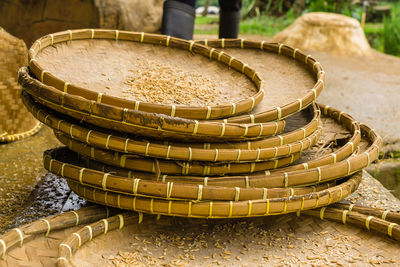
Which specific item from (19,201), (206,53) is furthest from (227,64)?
(19,201)

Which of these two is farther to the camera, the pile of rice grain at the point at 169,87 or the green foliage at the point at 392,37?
the green foliage at the point at 392,37

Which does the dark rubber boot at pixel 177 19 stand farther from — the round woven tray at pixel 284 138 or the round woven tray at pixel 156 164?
the round woven tray at pixel 156 164

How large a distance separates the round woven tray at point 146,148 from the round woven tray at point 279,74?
119 millimetres

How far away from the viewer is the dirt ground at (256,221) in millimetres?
1783

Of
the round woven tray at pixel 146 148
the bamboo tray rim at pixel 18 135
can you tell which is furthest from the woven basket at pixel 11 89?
the round woven tray at pixel 146 148

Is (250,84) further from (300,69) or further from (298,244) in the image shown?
(298,244)

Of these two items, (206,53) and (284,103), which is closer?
(284,103)

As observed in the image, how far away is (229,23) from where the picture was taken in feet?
12.2

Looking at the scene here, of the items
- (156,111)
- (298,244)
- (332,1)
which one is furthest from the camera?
(332,1)

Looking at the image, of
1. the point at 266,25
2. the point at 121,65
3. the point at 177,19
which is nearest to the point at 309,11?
the point at 266,25

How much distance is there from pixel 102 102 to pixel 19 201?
2.68 ft

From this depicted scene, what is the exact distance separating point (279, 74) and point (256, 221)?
0.71 meters

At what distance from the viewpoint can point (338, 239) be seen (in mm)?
1759

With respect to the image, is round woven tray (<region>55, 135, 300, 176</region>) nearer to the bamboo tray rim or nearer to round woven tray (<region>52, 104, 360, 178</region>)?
round woven tray (<region>52, 104, 360, 178</region>)
